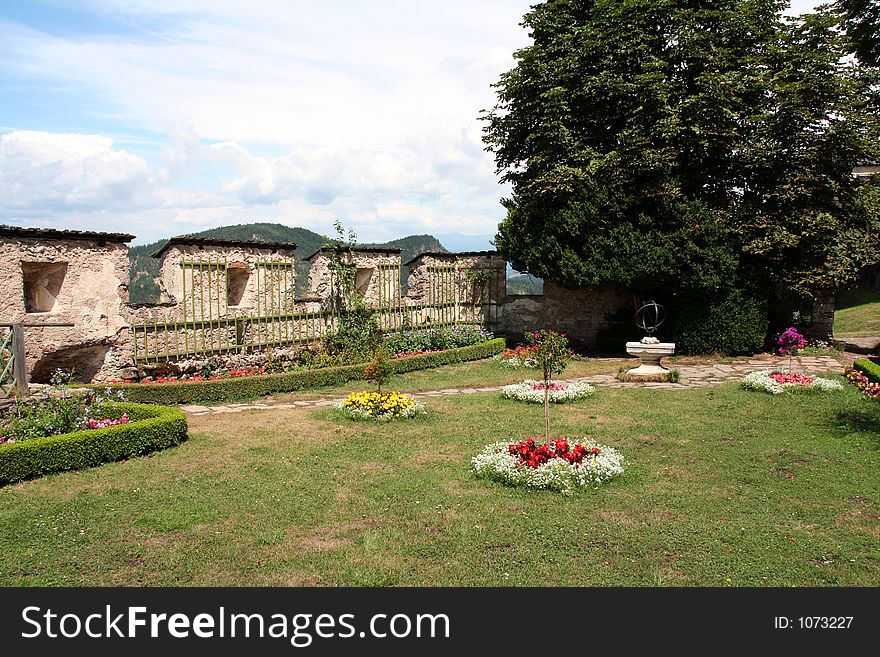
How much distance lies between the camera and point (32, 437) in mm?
8086

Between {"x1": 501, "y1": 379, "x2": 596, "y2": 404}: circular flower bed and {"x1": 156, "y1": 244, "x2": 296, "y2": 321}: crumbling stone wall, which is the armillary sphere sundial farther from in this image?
{"x1": 156, "y1": 244, "x2": 296, "y2": 321}: crumbling stone wall

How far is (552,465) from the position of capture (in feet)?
24.2

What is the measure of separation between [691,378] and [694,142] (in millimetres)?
6577

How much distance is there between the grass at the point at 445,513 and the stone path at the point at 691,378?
2232mm

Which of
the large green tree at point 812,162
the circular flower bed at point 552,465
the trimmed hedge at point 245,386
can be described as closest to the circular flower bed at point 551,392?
the trimmed hedge at point 245,386

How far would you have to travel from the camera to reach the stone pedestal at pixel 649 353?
45.9 feet

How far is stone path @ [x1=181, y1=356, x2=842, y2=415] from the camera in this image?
12.3 metres

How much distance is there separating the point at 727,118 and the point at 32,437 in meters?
16.8

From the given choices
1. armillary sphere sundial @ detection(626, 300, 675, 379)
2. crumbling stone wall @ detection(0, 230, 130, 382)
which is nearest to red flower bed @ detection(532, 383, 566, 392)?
armillary sphere sundial @ detection(626, 300, 675, 379)

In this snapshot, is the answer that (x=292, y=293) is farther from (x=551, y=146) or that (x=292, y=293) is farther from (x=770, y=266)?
(x=770, y=266)

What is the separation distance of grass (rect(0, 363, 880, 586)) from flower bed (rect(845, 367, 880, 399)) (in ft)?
5.05

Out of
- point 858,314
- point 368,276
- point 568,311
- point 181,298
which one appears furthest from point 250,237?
point 858,314

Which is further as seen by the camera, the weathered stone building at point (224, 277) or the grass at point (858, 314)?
the grass at point (858, 314)

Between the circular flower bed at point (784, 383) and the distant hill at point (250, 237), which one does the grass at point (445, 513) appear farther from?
the distant hill at point (250, 237)
